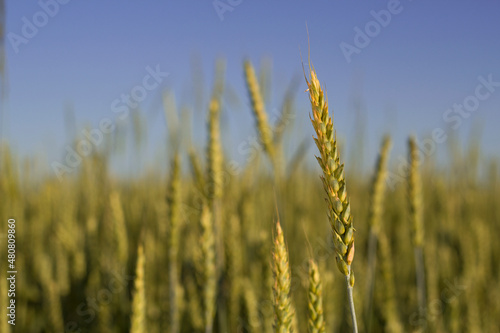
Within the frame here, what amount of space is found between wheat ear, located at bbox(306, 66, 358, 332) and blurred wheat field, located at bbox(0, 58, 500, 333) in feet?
0.33

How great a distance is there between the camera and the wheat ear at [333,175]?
522 mm

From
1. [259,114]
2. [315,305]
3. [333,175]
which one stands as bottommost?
[315,305]

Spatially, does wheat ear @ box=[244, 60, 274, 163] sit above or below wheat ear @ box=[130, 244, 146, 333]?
above

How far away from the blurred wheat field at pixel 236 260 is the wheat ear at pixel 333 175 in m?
0.10

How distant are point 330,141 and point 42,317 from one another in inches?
74.9

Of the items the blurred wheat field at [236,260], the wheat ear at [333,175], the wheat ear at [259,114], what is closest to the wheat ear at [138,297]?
the blurred wheat field at [236,260]

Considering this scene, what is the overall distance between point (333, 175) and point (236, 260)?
1033 mm

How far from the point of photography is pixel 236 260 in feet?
4.89

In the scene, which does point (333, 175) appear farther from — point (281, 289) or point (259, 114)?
point (259, 114)

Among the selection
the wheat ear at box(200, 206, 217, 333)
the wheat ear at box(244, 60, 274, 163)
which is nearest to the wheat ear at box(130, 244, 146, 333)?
the wheat ear at box(200, 206, 217, 333)

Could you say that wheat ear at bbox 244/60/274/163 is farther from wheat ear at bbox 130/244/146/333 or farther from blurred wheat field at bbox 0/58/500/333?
wheat ear at bbox 130/244/146/333

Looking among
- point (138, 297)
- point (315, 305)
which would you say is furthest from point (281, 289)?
point (138, 297)

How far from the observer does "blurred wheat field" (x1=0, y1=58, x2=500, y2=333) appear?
1.20 meters

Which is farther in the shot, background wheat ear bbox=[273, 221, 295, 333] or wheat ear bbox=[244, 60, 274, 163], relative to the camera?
wheat ear bbox=[244, 60, 274, 163]
